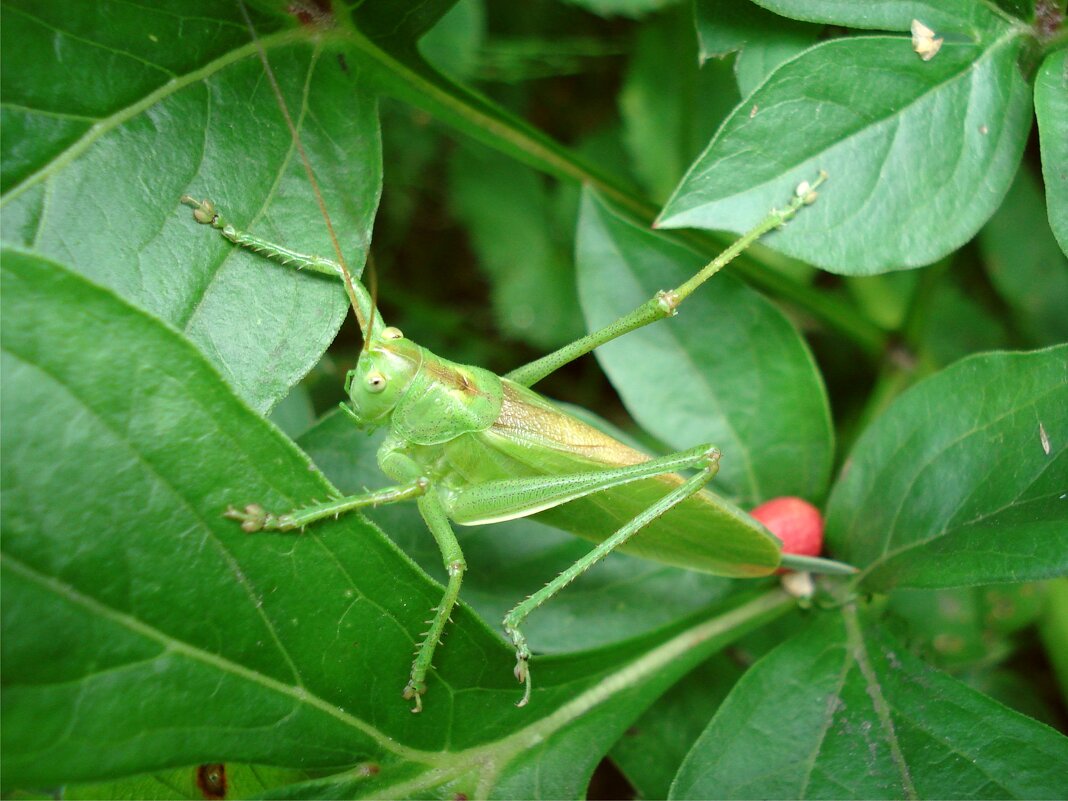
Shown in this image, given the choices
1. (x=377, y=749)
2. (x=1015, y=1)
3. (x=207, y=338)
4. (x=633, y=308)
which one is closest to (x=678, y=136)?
(x=633, y=308)

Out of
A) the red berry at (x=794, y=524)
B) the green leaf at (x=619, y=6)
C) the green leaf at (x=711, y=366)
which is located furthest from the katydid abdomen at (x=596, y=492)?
the green leaf at (x=619, y=6)

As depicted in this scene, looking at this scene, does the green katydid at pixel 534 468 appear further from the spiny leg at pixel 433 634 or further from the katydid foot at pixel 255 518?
the katydid foot at pixel 255 518

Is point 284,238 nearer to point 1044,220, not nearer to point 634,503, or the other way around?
point 634,503

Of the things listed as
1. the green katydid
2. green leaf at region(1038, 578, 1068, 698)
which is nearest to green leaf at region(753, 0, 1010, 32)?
the green katydid

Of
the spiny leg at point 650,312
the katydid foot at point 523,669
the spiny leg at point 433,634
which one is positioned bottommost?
the katydid foot at point 523,669

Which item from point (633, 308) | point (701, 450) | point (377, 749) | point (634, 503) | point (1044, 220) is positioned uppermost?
point (1044, 220)

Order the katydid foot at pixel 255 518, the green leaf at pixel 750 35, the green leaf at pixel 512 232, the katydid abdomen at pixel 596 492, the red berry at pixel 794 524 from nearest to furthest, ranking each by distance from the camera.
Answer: the katydid foot at pixel 255 518 < the green leaf at pixel 750 35 < the katydid abdomen at pixel 596 492 < the red berry at pixel 794 524 < the green leaf at pixel 512 232
